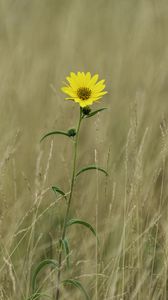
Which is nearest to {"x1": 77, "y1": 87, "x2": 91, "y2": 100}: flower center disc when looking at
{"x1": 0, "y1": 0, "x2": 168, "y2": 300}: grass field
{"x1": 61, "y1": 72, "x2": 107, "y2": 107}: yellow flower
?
{"x1": 61, "y1": 72, "x2": 107, "y2": 107}: yellow flower

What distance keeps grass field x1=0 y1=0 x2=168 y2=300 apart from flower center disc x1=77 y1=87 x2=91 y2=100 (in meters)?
0.26

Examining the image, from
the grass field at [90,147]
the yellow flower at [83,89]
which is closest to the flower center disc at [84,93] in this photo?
the yellow flower at [83,89]

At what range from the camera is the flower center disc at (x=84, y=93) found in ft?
4.74

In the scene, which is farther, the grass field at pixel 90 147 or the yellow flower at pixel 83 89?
the grass field at pixel 90 147

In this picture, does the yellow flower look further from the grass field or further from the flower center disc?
the grass field

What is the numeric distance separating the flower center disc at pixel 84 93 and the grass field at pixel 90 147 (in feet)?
0.85

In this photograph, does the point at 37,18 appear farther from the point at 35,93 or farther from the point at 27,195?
the point at 27,195

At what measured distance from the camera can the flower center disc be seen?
4.74 feet

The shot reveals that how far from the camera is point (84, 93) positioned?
1455 millimetres

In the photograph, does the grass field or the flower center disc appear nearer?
the flower center disc

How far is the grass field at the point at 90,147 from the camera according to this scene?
1728 mm

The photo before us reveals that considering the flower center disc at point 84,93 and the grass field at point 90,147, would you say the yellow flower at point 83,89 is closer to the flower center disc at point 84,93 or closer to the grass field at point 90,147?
the flower center disc at point 84,93

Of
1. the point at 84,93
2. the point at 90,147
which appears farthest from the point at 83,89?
the point at 90,147

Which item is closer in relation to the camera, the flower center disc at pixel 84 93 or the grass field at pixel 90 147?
the flower center disc at pixel 84 93
